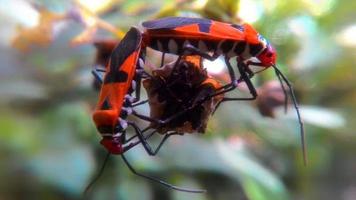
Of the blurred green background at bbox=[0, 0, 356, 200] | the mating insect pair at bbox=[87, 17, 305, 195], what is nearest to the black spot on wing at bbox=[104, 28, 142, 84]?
the mating insect pair at bbox=[87, 17, 305, 195]

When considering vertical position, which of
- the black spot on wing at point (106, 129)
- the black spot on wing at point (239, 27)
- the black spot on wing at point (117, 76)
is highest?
the black spot on wing at point (239, 27)

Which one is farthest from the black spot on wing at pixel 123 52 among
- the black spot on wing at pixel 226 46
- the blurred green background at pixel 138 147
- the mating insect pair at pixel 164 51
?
the blurred green background at pixel 138 147

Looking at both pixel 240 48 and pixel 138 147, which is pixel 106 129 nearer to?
pixel 240 48

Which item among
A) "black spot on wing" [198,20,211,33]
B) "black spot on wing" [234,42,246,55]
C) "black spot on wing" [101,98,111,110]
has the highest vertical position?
"black spot on wing" [198,20,211,33]

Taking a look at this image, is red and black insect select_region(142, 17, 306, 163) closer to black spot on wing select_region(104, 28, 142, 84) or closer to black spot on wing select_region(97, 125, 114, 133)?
black spot on wing select_region(104, 28, 142, 84)

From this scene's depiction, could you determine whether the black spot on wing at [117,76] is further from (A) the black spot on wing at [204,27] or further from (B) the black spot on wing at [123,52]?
(A) the black spot on wing at [204,27]

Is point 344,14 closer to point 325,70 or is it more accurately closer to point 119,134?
point 325,70
